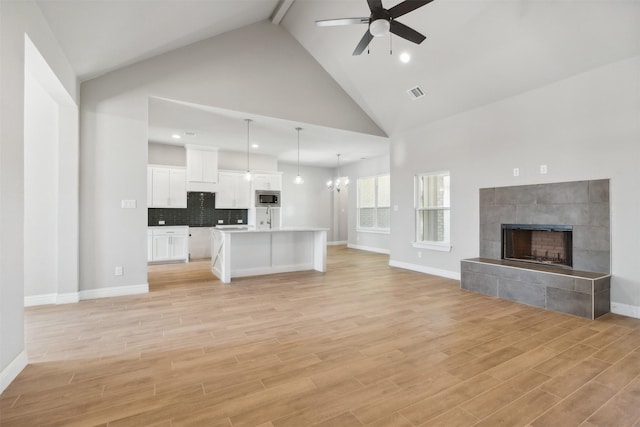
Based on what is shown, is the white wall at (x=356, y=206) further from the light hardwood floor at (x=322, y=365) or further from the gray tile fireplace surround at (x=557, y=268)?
the light hardwood floor at (x=322, y=365)

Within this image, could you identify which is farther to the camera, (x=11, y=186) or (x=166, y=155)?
(x=166, y=155)

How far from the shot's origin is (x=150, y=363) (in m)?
2.44

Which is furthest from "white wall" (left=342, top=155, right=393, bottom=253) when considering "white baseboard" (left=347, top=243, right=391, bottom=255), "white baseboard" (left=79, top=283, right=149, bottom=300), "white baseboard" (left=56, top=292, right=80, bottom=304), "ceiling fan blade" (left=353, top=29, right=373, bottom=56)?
"white baseboard" (left=56, top=292, right=80, bottom=304)

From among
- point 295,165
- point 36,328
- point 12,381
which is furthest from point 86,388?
point 295,165

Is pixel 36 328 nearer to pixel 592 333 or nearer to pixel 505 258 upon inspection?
pixel 592 333

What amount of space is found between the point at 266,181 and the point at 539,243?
6.91 m

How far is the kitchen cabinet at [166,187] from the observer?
24.8 feet

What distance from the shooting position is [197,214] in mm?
8477

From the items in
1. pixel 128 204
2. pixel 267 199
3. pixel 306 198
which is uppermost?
pixel 306 198

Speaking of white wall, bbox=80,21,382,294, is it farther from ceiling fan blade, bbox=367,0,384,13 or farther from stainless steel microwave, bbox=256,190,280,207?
stainless steel microwave, bbox=256,190,280,207

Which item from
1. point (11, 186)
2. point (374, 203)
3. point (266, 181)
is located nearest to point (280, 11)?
point (11, 186)

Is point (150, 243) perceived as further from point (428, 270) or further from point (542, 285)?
point (542, 285)

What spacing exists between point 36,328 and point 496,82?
673 cm

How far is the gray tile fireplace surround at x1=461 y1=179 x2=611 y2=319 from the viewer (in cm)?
367
